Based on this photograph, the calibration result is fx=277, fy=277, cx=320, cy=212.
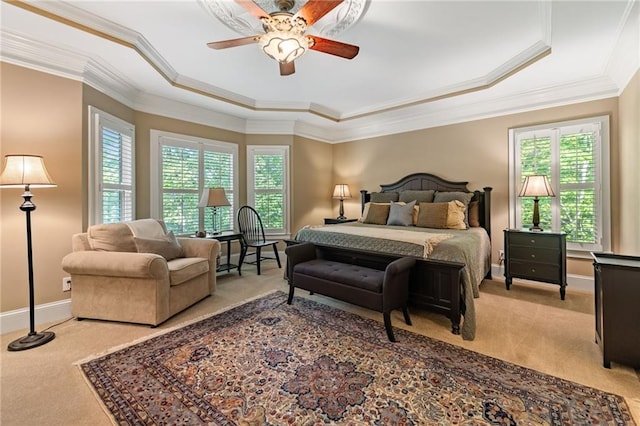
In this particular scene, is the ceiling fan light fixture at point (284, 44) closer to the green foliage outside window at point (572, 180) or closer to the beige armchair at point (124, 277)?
the beige armchair at point (124, 277)

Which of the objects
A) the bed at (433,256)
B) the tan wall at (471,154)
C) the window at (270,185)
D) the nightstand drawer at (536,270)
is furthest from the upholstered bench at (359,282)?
the tan wall at (471,154)

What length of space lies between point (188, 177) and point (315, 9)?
11.0 feet

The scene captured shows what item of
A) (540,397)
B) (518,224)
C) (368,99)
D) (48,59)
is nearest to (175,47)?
(48,59)

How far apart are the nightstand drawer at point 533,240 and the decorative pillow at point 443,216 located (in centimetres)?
58

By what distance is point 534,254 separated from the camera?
340cm

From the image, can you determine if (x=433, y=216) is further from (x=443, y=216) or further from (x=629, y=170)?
(x=629, y=170)

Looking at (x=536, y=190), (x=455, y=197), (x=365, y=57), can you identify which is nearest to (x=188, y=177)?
(x=365, y=57)

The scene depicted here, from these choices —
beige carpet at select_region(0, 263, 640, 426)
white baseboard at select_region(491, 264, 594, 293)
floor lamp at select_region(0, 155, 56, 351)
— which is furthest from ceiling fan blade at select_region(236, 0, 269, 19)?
white baseboard at select_region(491, 264, 594, 293)

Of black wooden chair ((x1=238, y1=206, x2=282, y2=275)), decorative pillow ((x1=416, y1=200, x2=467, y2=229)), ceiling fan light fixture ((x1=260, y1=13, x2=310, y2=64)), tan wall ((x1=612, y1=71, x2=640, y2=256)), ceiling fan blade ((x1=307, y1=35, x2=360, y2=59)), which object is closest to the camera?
ceiling fan light fixture ((x1=260, y1=13, x2=310, y2=64))

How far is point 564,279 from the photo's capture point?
10.6 feet

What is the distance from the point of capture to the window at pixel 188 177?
13.6 ft

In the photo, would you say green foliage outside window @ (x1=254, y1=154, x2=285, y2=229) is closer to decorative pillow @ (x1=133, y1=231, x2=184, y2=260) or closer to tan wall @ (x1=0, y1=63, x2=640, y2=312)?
tan wall @ (x1=0, y1=63, x2=640, y2=312)

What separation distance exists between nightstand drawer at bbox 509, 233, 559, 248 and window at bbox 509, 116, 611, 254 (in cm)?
59

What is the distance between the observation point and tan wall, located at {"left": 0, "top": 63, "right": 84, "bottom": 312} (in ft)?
8.31
